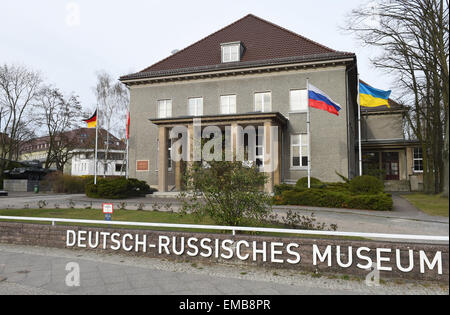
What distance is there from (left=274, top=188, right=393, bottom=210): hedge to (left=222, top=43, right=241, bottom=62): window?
42.6 ft

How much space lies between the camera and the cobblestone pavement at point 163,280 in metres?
4.79

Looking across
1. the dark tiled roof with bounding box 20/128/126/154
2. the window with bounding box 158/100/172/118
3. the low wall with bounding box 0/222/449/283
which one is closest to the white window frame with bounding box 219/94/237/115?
the window with bounding box 158/100/172/118

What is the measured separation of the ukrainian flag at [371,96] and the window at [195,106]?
38.4 ft

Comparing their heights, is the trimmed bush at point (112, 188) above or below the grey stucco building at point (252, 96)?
below

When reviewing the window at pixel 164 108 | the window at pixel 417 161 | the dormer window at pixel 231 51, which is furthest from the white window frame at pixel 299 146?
the window at pixel 417 161

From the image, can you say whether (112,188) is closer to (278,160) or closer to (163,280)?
(278,160)

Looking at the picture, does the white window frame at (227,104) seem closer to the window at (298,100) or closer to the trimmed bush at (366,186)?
the window at (298,100)

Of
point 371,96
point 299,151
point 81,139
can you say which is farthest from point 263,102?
point 81,139

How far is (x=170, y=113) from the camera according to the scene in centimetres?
2562

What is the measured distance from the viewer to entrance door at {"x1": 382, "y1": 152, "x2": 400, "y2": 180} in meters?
32.3

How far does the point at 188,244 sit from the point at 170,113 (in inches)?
799

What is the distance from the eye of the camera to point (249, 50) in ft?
82.1

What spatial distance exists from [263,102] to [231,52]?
4942mm
